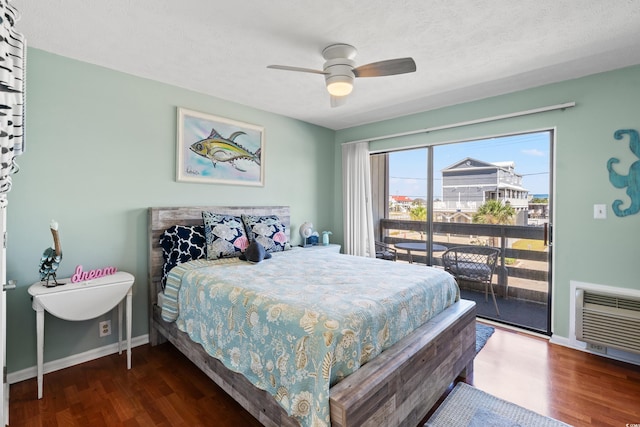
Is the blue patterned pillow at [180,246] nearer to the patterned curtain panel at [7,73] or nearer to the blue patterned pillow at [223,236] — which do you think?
the blue patterned pillow at [223,236]

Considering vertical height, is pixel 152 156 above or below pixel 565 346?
above

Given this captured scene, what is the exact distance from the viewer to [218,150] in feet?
10.8

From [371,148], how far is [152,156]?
109 inches

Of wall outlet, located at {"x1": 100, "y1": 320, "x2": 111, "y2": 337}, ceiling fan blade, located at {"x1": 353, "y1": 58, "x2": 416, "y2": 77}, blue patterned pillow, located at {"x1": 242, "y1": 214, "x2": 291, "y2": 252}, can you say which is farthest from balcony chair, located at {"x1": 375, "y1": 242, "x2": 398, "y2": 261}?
wall outlet, located at {"x1": 100, "y1": 320, "x2": 111, "y2": 337}

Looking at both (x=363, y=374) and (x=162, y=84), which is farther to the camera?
(x=162, y=84)

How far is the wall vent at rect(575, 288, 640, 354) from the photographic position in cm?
238

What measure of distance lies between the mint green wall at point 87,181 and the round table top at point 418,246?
2478 millimetres

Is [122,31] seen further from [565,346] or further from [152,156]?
[565,346]

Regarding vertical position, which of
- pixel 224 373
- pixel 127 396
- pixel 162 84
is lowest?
pixel 127 396

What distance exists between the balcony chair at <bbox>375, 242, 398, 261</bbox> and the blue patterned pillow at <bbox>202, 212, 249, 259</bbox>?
2080 millimetres

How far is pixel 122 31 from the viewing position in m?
2.05

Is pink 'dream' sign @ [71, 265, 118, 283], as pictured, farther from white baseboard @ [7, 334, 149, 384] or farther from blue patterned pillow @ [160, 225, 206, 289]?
white baseboard @ [7, 334, 149, 384]

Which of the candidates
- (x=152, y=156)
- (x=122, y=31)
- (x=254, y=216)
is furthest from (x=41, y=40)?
(x=254, y=216)

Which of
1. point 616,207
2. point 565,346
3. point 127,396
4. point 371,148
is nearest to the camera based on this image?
point 127,396
